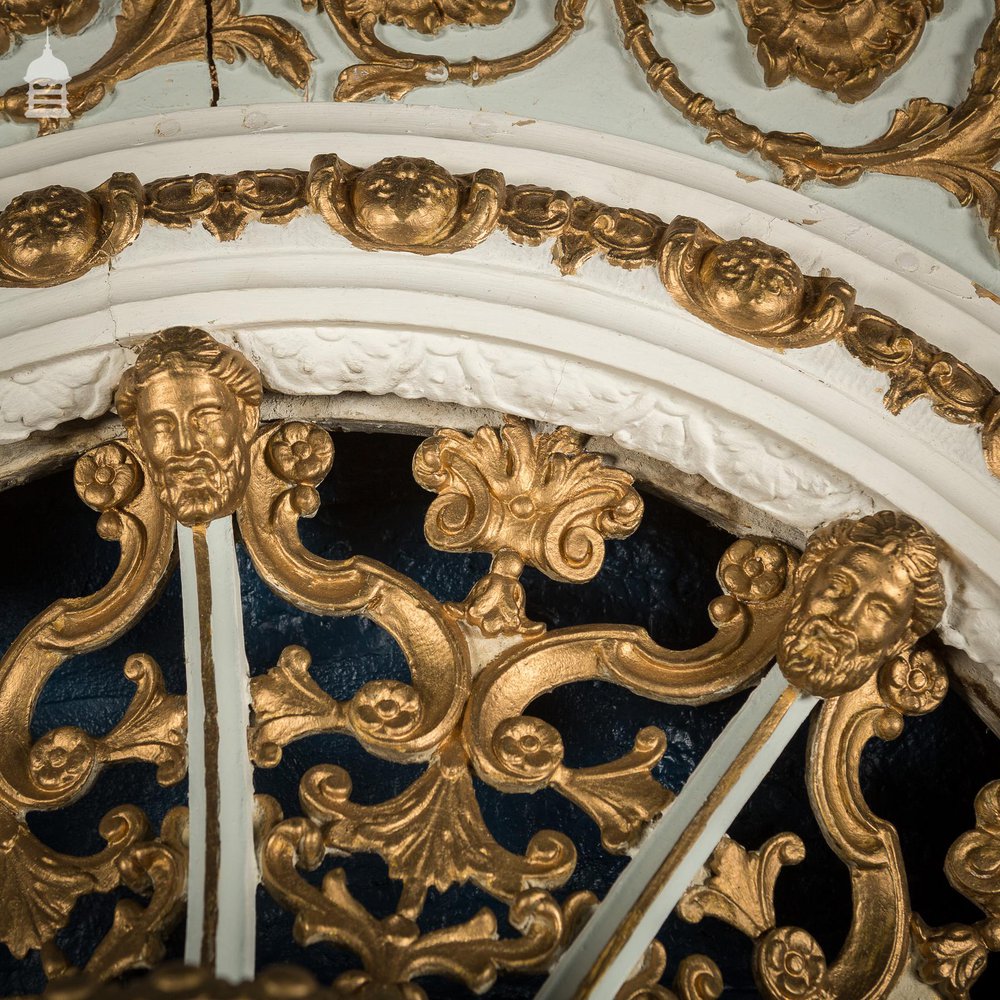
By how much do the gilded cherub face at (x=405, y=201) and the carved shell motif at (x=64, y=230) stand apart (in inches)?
7.3

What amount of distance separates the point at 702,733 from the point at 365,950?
14.0 inches

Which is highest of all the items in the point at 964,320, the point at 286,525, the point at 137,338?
the point at 964,320

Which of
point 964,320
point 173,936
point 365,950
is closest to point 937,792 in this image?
point 964,320

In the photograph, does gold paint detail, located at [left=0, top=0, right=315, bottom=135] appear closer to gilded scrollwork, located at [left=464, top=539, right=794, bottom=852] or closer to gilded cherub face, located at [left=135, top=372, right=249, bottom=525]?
gilded cherub face, located at [left=135, top=372, right=249, bottom=525]

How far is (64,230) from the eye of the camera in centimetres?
115

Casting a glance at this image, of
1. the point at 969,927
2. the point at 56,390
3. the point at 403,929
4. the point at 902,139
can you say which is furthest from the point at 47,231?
the point at 969,927

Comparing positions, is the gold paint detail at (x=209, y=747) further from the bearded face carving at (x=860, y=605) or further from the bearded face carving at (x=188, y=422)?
the bearded face carving at (x=860, y=605)

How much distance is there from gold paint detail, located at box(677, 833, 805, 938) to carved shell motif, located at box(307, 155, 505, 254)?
0.52m

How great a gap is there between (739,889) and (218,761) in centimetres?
42

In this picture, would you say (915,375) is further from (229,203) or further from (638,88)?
(229,203)

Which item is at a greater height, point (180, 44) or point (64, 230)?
point (180, 44)

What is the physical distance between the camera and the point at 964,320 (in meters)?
1.19

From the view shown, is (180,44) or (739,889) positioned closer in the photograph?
(739,889)

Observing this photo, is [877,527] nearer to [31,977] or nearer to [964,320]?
[964,320]
